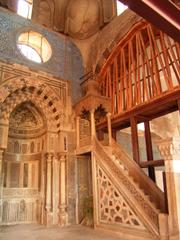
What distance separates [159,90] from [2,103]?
4714 mm

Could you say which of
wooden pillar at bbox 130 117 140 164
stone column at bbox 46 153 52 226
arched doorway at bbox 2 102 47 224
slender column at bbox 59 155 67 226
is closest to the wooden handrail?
wooden pillar at bbox 130 117 140 164

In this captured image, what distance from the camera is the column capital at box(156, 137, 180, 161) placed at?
14.3ft

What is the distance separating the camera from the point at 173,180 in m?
4.22

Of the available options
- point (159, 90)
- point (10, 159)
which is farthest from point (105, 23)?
point (10, 159)

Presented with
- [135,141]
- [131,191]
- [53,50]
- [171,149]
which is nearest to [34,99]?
[53,50]

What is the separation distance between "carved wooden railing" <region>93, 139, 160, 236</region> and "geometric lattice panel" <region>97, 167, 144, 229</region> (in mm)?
154

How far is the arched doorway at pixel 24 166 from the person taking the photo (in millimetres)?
7398

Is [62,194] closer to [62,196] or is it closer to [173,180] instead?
[62,196]

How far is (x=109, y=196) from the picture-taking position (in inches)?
229

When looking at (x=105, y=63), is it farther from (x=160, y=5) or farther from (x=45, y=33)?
(x=160, y=5)

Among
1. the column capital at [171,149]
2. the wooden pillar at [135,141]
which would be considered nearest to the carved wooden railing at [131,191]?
the wooden pillar at [135,141]

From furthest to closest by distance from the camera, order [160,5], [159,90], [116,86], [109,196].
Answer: [116,86] → [159,90] → [109,196] → [160,5]

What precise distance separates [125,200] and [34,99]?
4525 millimetres

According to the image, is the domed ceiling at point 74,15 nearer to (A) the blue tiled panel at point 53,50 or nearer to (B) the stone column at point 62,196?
(A) the blue tiled panel at point 53,50
